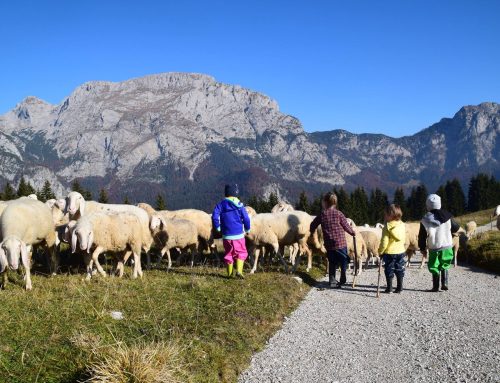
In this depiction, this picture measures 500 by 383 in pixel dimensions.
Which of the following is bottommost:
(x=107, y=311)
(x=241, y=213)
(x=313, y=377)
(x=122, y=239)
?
(x=313, y=377)

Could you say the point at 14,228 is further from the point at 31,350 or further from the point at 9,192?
the point at 9,192

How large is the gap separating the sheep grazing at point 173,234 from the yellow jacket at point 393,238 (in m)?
8.19

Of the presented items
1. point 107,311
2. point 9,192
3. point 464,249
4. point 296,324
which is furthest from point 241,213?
point 9,192

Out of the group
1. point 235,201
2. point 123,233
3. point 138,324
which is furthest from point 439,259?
point 123,233

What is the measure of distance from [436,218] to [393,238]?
1452 millimetres

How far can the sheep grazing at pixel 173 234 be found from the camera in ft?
60.1

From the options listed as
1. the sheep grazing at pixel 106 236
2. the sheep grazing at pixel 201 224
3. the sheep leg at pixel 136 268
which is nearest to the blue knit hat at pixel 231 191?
the sheep grazing at pixel 106 236

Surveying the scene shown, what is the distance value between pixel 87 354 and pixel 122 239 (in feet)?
24.5

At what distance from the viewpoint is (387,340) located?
9258mm

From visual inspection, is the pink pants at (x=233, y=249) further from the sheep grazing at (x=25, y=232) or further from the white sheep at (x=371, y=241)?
the white sheep at (x=371, y=241)

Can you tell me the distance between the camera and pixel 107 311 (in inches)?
374

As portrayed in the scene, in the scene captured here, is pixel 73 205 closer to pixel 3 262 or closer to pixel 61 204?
pixel 61 204

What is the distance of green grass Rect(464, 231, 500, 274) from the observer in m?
19.8

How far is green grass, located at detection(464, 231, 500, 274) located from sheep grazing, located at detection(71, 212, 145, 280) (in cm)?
1424
